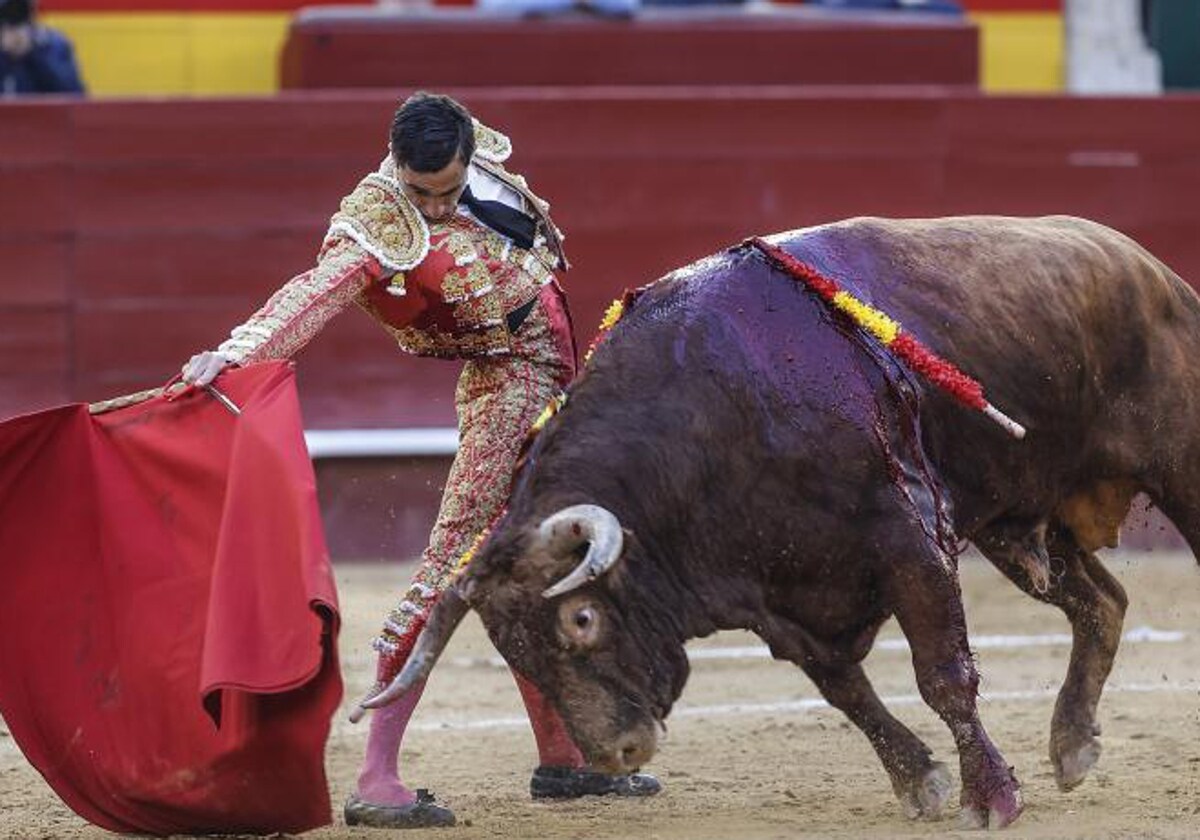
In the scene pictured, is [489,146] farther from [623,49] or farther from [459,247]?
[623,49]

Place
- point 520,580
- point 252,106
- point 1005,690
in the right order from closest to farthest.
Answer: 1. point 520,580
2. point 1005,690
3. point 252,106

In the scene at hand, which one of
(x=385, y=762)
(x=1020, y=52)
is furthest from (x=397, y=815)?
(x=1020, y=52)

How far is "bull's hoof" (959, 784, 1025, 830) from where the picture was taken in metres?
4.08

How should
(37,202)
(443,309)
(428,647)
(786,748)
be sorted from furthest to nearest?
(37,202) → (786,748) → (443,309) → (428,647)

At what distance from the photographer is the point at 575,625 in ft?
12.9

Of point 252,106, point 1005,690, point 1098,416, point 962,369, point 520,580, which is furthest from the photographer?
point 252,106

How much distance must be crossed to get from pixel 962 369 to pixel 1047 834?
2.65 feet

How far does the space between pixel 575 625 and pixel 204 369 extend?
2.47 feet

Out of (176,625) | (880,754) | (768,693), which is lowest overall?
A: (768,693)

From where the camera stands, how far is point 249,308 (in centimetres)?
784

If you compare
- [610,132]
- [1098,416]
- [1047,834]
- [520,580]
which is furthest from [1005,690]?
[610,132]

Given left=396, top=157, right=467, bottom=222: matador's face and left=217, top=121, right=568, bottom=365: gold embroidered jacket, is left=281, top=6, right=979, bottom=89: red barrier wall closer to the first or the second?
left=217, top=121, right=568, bottom=365: gold embroidered jacket

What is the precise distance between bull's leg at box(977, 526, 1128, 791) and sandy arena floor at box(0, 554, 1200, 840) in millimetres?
80

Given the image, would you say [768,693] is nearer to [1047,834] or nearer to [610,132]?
[1047,834]
